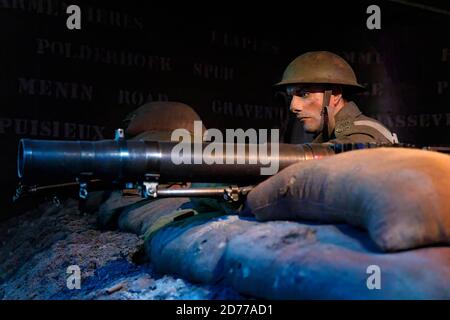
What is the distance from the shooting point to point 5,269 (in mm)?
4434

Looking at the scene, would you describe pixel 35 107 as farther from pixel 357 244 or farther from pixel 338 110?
pixel 357 244

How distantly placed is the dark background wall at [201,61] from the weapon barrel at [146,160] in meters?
4.25

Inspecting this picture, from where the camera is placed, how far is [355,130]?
136 inches

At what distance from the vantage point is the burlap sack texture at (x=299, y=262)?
5.62ft

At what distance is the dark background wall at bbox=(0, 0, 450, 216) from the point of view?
6.36m

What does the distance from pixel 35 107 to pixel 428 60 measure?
16.3 ft

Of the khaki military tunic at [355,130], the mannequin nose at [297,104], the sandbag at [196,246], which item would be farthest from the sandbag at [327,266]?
the mannequin nose at [297,104]

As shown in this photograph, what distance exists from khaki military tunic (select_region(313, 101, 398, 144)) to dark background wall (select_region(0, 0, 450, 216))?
11.6 ft

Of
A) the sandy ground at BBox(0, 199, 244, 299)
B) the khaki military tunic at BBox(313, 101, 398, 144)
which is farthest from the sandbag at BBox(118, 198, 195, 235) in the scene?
the khaki military tunic at BBox(313, 101, 398, 144)

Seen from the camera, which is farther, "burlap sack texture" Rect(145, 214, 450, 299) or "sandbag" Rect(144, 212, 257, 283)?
"sandbag" Rect(144, 212, 257, 283)

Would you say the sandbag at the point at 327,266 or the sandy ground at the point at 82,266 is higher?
the sandbag at the point at 327,266

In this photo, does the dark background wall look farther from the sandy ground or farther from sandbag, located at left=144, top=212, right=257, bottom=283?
sandbag, located at left=144, top=212, right=257, bottom=283

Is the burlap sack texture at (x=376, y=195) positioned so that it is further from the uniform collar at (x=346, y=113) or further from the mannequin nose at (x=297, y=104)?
the mannequin nose at (x=297, y=104)

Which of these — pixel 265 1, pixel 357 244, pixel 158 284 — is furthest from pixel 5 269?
pixel 265 1
